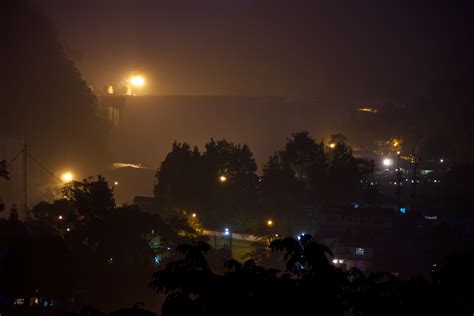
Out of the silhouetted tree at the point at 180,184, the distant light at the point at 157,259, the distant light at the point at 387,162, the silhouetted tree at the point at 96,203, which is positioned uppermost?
the distant light at the point at 387,162

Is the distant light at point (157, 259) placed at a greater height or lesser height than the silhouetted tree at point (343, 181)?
lesser

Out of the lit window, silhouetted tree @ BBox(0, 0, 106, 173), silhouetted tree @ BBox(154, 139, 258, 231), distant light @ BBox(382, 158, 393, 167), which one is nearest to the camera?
the lit window

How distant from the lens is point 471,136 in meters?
48.9

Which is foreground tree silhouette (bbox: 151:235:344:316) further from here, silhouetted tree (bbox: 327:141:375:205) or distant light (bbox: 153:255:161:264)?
silhouetted tree (bbox: 327:141:375:205)

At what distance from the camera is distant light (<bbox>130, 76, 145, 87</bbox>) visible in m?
52.2

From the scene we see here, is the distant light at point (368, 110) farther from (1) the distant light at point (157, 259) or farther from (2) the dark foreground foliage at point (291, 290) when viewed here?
(2) the dark foreground foliage at point (291, 290)

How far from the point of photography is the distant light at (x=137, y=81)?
171 ft

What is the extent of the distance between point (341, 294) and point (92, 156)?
38154 millimetres

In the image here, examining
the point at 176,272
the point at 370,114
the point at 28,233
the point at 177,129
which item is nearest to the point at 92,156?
the point at 177,129

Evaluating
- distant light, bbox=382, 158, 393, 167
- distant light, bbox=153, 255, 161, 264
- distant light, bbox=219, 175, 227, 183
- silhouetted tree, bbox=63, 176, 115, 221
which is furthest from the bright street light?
distant light, bbox=382, 158, 393, 167

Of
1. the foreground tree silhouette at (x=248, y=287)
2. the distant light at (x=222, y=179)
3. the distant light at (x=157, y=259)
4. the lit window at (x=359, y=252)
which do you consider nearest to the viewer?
the foreground tree silhouette at (x=248, y=287)

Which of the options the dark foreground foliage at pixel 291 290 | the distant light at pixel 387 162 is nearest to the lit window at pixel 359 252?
the dark foreground foliage at pixel 291 290

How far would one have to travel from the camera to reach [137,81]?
5256 centimetres

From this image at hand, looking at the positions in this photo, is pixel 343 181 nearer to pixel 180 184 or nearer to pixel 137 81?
pixel 180 184
